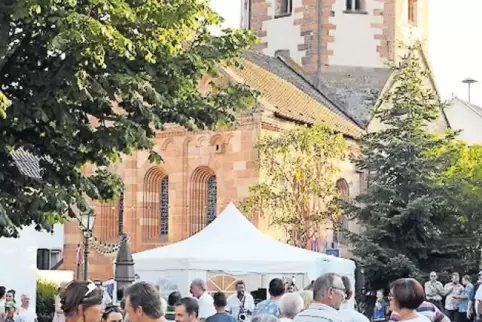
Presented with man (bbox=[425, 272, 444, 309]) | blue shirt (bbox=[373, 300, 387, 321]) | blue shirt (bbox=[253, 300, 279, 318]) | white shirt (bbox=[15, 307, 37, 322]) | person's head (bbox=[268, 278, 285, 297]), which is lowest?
blue shirt (bbox=[373, 300, 387, 321])

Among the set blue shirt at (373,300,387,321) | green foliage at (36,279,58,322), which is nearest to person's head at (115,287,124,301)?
blue shirt at (373,300,387,321)

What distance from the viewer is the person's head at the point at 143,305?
627cm

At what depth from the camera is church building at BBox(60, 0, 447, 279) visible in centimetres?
3534

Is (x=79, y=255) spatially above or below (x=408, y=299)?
below

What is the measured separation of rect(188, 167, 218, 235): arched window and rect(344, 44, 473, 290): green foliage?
8.33 meters

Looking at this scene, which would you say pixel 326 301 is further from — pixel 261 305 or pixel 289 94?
pixel 289 94

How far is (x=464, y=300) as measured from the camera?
22.8 metres

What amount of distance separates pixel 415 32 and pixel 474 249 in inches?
710

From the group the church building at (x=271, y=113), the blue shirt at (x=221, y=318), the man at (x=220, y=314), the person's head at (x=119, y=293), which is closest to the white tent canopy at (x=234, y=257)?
the person's head at (x=119, y=293)

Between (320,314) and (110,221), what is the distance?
108 ft

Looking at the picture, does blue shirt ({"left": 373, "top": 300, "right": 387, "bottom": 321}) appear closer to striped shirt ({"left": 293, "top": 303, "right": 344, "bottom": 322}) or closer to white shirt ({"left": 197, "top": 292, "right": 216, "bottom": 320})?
white shirt ({"left": 197, "top": 292, "right": 216, "bottom": 320})

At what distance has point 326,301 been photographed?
730 cm

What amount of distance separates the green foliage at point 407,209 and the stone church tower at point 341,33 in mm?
14035

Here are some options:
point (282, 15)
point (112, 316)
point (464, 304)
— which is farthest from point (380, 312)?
point (282, 15)
